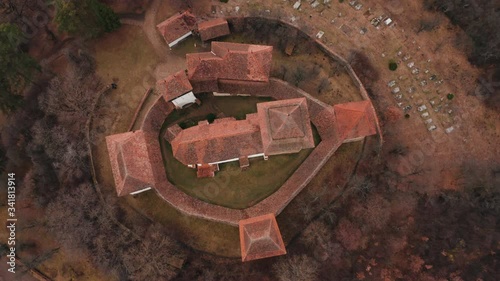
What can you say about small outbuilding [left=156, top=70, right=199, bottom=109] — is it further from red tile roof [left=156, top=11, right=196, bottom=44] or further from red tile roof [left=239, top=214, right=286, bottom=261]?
red tile roof [left=239, top=214, right=286, bottom=261]

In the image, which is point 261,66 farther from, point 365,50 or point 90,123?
point 90,123

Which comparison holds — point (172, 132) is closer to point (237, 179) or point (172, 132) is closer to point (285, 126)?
point (237, 179)

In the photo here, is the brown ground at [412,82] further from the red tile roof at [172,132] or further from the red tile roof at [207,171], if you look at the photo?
the red tile roof at [207,171]

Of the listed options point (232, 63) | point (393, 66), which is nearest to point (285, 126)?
point (232, 63)

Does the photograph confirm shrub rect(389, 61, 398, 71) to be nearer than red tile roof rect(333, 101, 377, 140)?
No

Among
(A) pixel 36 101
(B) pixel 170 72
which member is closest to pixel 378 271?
(B) pixel 170 72

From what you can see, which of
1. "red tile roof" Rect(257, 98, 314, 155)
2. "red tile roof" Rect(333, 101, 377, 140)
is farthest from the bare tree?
"red tile roof" Rect(333, 101, 377, 140)

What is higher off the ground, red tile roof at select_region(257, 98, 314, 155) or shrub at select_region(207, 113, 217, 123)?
red tile roof at select_region(257, 98, 314, 155)
